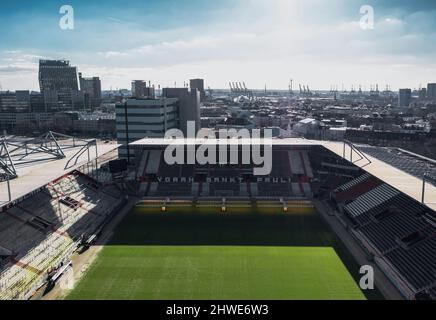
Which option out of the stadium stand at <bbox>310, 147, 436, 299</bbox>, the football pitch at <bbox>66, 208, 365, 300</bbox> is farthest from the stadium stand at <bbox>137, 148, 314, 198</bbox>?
the football pitch at <bbox>66, 208, 365, 300</bbox>

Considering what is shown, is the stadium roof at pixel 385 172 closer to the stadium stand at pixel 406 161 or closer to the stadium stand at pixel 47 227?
the stadium stand at pixel 406 161

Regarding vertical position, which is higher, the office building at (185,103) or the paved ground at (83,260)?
the office building at (185,103)

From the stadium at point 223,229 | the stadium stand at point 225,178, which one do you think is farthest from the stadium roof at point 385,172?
the stadium stand at point 225,178

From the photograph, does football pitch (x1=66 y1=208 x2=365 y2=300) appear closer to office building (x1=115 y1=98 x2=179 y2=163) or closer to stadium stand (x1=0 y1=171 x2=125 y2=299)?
stadium stand (x1=0 y1=171 x2=125 y2=299)

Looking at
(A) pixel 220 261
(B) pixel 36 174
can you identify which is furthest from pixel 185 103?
(A) pixel 220 261

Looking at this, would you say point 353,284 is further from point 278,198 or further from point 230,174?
point 230,174

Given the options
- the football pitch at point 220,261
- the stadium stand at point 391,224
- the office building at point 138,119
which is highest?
the office building at point 138,119

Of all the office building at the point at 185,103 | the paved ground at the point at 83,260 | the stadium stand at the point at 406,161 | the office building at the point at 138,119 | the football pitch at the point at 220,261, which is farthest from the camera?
the office building at the point at 185,103

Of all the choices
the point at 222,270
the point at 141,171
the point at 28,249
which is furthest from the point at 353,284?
the point at 141,171
